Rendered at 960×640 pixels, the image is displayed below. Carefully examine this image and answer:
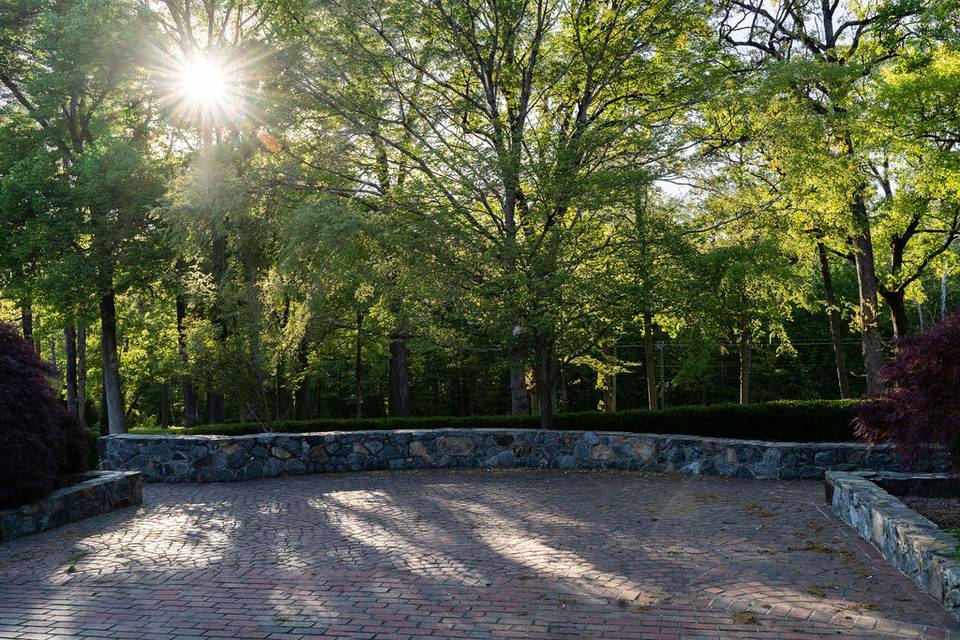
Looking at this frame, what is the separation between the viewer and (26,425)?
28.9ft

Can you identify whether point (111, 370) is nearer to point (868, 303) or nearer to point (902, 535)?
point (868, 303)

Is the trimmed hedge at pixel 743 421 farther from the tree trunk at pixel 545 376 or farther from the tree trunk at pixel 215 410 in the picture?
the tree trunk at pixel 215 410

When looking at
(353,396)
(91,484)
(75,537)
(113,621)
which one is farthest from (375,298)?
(353,396)

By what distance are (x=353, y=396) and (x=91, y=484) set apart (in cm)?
3043

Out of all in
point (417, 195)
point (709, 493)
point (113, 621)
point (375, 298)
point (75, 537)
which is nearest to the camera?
point (113, 621)

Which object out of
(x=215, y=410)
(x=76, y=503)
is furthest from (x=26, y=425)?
(x=215, y=410)

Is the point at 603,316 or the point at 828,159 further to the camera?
the point at 828,159

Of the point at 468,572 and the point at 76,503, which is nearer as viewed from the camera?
the point at 468,572

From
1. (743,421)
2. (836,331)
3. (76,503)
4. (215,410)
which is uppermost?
(836,331)

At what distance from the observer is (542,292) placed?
13180 millimetres

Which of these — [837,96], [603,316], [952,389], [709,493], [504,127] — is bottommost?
[709,493]

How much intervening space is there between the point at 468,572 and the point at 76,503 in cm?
572

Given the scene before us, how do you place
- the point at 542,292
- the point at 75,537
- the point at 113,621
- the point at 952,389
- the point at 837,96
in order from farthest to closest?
the point at 837,96
the point at 542,292
the point at 75,537
the point at 952,389
the point at 113,621

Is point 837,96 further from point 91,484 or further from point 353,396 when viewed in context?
point 353,396
